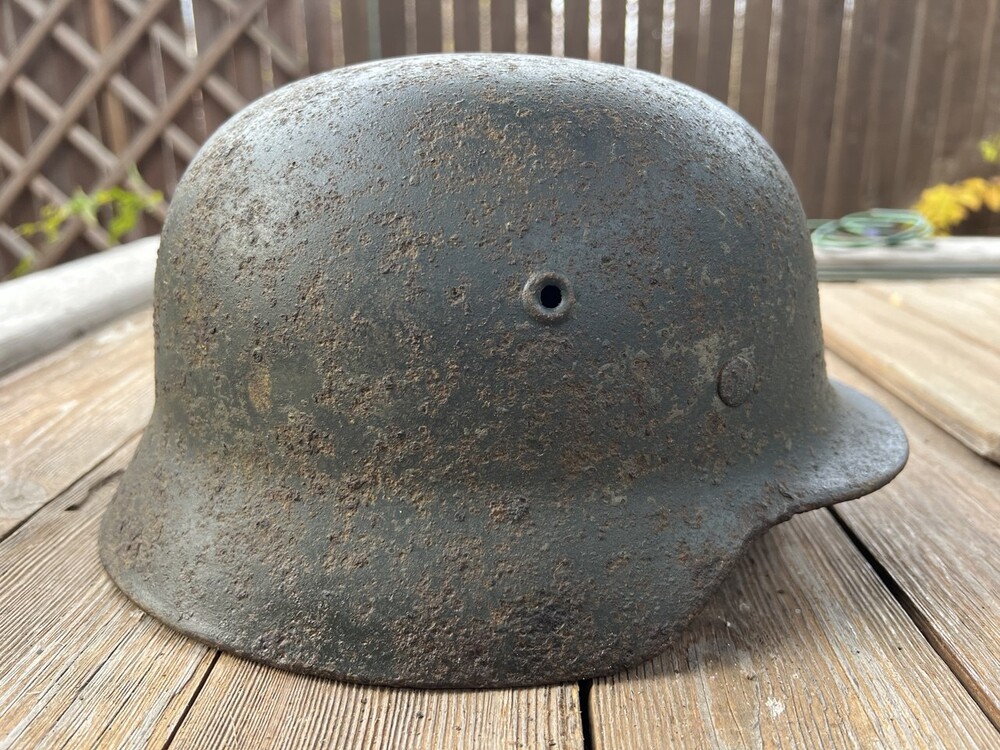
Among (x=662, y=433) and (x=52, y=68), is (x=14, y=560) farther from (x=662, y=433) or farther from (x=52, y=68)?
(x=52, y=68)

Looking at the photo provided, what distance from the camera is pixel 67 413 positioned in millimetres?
1938

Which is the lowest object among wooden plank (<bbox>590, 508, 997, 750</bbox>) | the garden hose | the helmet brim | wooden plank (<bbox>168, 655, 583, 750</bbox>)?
the garden hose

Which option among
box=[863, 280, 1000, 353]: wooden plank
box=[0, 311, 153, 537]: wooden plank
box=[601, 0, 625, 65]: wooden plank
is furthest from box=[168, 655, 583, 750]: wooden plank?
box=[601, 0, 625, 65]: wooden plank

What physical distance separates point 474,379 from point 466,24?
4.10 meters

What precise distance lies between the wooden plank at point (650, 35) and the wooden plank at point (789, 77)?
27.2 inches

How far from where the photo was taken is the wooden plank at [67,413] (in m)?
1.55

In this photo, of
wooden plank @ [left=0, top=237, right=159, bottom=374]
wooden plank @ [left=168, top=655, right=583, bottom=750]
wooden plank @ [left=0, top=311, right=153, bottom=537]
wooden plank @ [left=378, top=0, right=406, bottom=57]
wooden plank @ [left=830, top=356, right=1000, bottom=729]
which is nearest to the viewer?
wooden plank @ [left=168, top=655, right=583, bottom=750]

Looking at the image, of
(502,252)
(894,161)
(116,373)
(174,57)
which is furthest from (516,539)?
(894,161)

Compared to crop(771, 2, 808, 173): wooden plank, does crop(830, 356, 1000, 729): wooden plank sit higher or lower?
lower

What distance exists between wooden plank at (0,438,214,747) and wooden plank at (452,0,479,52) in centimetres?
392

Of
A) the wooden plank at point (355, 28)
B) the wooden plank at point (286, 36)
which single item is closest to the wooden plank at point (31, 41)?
the wooden plank at point (286, 36)

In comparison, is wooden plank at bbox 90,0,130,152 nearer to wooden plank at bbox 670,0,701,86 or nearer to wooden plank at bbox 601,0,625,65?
wooden plank at bbox 601,0,625,65

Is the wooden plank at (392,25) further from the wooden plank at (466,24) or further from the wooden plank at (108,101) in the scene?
the wooden plank at (108,101)

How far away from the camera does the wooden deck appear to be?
875mm
